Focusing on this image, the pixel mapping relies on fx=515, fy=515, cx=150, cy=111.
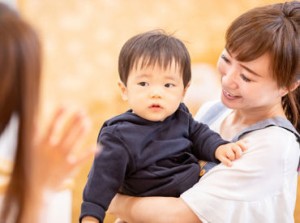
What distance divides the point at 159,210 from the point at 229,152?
0.86 ft

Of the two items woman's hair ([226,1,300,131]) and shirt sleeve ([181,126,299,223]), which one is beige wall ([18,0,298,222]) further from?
shirt sleeve ([181,126,299,223])

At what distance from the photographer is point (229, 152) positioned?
4.87 feet

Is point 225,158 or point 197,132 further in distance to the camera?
point 197,132

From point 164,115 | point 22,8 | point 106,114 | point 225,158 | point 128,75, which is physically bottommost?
point 106,114

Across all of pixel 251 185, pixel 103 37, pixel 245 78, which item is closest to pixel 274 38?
pixel 245 78

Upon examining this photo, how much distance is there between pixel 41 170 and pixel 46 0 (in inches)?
Answer: 64.4

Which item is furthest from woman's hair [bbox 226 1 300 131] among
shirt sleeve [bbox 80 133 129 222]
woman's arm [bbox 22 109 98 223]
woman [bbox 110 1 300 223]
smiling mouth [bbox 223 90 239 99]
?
woman's arm [bbox 22 109 98 223]

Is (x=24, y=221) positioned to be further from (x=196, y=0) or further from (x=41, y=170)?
(x=196, y=0)

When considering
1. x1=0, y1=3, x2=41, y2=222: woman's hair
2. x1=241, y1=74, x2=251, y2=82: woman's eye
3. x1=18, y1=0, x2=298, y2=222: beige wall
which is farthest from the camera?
x1=18, y1=0, x2=298, y2=222: beige wall

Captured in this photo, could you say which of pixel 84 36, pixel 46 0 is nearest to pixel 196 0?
pixel 84 36

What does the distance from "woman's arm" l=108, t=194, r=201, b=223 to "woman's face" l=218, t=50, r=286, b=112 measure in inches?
14.0

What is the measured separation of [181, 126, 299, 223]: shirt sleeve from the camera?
1.45m

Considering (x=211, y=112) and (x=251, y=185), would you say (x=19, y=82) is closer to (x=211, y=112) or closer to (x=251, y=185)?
(x=251, y=185)

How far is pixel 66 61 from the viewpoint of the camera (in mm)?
2539
